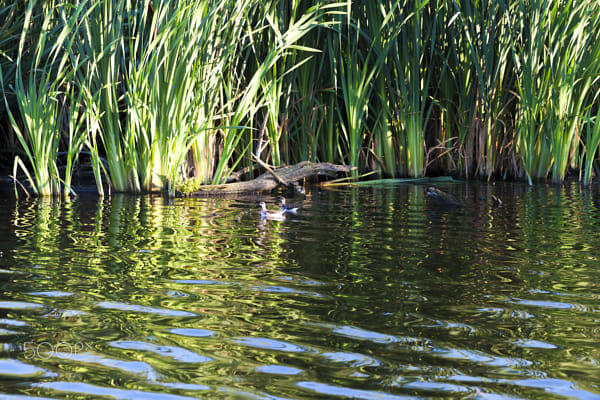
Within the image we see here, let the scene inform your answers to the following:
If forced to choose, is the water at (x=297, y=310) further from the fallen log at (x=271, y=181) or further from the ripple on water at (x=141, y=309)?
the fallen log at (x=271, y=181)

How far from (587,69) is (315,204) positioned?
4.18m

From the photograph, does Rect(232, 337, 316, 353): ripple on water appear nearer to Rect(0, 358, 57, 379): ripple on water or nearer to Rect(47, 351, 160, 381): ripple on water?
Rect(47, 351, 160, 381): ripple on water

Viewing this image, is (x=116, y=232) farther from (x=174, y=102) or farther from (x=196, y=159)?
(x=196, y=159)

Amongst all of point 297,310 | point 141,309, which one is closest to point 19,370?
point 141,309

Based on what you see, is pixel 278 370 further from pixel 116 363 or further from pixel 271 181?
pixel 271 181

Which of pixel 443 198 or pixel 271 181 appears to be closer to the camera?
pixel 443 198

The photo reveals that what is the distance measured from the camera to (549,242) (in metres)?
4.78

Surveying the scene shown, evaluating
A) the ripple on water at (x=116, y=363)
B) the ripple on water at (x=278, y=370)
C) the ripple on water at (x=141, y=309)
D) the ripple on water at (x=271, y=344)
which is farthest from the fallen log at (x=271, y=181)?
the ripple on water at (x=278, y=370)

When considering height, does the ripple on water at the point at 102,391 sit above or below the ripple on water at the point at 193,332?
below

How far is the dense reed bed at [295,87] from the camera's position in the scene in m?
7.33
